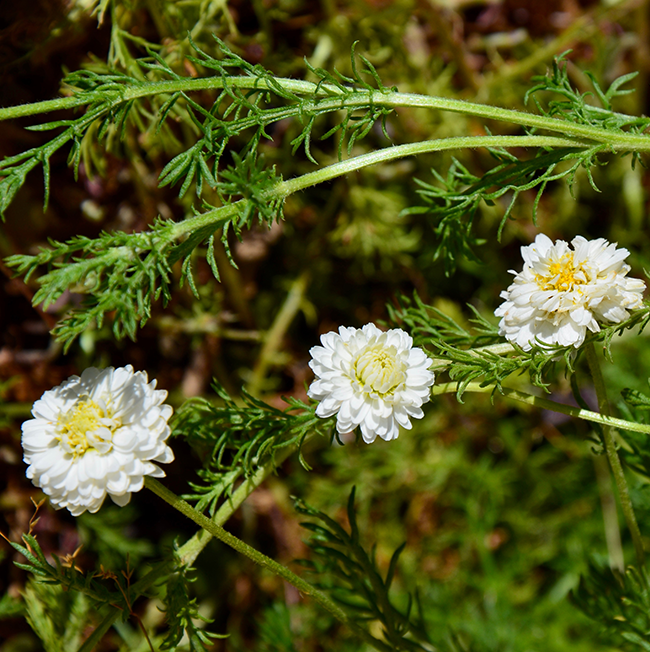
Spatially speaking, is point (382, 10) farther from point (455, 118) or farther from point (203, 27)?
point (203, 27)

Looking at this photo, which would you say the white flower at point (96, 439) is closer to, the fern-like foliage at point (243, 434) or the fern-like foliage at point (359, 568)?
the fern-like foliage at point (243, 434)

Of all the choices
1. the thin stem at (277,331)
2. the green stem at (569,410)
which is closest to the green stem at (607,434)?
the green stem at (569,410)

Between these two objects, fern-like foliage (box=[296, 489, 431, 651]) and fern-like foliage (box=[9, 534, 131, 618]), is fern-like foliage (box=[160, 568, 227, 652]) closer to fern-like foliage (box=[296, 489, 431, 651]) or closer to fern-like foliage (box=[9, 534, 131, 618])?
fern-like foliage (box=[9, 534, 131, 618])

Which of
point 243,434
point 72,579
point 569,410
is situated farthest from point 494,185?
point 72,579

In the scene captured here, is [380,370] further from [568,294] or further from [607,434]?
[607,434]

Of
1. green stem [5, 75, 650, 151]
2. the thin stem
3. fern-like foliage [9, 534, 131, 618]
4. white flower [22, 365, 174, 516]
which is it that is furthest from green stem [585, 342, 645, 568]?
the thin stem

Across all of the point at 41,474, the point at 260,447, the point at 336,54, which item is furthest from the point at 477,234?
the point at 41,474

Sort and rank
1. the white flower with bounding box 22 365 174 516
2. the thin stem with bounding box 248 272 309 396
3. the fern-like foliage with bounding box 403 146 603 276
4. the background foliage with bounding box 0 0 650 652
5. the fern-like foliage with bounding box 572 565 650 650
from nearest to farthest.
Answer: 1. the white flower with bounding box 22 365 174 516
2. the fern-like foliage with bounding box 403 146 603 276
3. the fern-like foliage with bounding box 572 565 650 650
4. the background foliage with bounding box 0 0 650 652
5. the thin stem with bounding box 248 272 309 396
